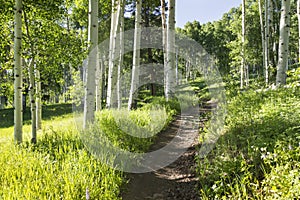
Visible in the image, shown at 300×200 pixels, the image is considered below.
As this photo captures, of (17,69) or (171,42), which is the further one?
(171,42)

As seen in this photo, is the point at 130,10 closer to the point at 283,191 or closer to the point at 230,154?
the point at 230,154

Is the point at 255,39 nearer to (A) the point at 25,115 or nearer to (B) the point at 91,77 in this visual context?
(A) the point at 25,115

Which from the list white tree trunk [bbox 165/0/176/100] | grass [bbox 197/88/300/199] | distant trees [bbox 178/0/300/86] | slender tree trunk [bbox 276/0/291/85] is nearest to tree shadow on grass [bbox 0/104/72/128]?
white tree trunk [bbox 165/0/176/100]

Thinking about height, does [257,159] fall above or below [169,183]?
above

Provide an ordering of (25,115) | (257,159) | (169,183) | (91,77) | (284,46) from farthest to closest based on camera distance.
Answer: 1. (25,115)
2. (284,46)
3. (91,77)
4. (169,183)
5. (257,159)

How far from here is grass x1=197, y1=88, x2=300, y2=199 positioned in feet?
9.74

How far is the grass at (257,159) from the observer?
297cm

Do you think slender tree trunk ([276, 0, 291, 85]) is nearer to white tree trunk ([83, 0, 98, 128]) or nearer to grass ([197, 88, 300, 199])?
grass ([197, 88, 300, 199])

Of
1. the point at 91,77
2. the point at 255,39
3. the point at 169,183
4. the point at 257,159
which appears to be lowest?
the point at 169,183

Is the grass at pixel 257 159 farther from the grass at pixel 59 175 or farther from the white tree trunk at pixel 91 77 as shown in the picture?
the white tree trunk at pixel 91 77

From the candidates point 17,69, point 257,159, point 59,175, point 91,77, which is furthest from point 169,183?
point 17,69

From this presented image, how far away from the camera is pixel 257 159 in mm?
3785

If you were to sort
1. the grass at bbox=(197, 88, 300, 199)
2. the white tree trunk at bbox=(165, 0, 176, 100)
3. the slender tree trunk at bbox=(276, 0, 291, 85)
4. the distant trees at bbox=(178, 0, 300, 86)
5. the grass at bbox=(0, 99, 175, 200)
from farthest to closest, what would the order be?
the white tree trunk at bbox=(165, 0, 176, 100), the distant trees at bbox=(178, 0, 300, 86), the slender tree trunk at bbox=(276, 0, 291, 85), the grass at bbox=(0, 99, 175, 200), the grass at bbox=(197, 88, 300, 199)

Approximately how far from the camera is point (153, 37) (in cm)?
2308
